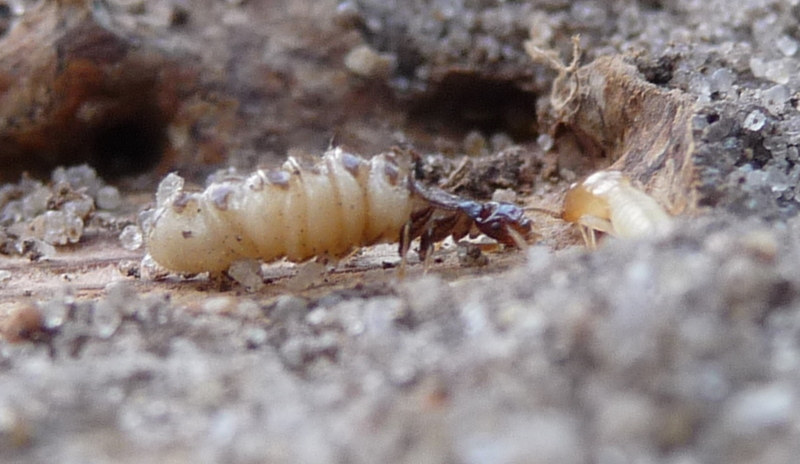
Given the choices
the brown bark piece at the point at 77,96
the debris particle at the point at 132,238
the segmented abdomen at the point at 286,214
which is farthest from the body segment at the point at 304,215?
the brown bark piece at the point at 77,96

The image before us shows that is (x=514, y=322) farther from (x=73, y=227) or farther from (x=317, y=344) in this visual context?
(x=73, y=227)

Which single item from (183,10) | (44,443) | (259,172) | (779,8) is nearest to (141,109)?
(183,10)

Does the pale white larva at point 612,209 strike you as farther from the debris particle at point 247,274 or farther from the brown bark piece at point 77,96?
the brown bark piece at point 77,96

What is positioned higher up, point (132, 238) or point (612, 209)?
point (612, 209)

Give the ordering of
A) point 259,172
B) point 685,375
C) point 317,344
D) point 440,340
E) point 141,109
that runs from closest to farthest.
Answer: point 685,375 < point 440,340 < point 317,344 < point 259,172 < point 141,109

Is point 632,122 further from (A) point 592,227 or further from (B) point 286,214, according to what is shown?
(B) point 286,214

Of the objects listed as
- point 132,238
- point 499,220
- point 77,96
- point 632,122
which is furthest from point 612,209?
point 77,96

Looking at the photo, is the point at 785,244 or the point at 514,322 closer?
the point at 514,322
